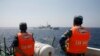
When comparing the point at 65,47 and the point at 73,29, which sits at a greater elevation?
the point at 73,29

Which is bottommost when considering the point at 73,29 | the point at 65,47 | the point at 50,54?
the point at 50,54

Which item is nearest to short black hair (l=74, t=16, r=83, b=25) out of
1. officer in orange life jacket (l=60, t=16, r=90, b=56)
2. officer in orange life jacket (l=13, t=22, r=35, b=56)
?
officer in orange life jacket (l=60, t=16, r=90, b=56)

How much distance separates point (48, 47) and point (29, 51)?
1.08 meters

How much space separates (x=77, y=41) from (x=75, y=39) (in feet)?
0.32

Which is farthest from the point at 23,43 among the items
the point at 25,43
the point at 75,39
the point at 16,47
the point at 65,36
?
the point at 75,39

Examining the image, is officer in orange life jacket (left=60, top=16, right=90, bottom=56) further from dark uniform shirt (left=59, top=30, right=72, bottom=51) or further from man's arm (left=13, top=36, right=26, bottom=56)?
man's arm (left=13, top=36, right=26, bottom=56)

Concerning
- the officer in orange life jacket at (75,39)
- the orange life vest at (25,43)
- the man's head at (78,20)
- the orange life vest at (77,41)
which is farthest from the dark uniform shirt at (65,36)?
the orange life vest at (25,43)

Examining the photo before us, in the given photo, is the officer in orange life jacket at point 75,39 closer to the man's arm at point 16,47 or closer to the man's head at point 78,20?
the man's head at point 78,20

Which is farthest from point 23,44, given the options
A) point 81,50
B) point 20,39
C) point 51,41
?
point 51,41

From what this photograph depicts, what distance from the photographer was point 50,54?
774cm

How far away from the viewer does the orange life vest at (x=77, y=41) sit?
19.3 feet

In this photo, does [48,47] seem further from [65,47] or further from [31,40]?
[65,47]

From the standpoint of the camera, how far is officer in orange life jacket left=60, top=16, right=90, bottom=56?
231 inches

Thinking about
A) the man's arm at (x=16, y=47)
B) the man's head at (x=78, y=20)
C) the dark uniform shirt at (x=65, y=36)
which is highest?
the man's head at (x=78, y=20)
